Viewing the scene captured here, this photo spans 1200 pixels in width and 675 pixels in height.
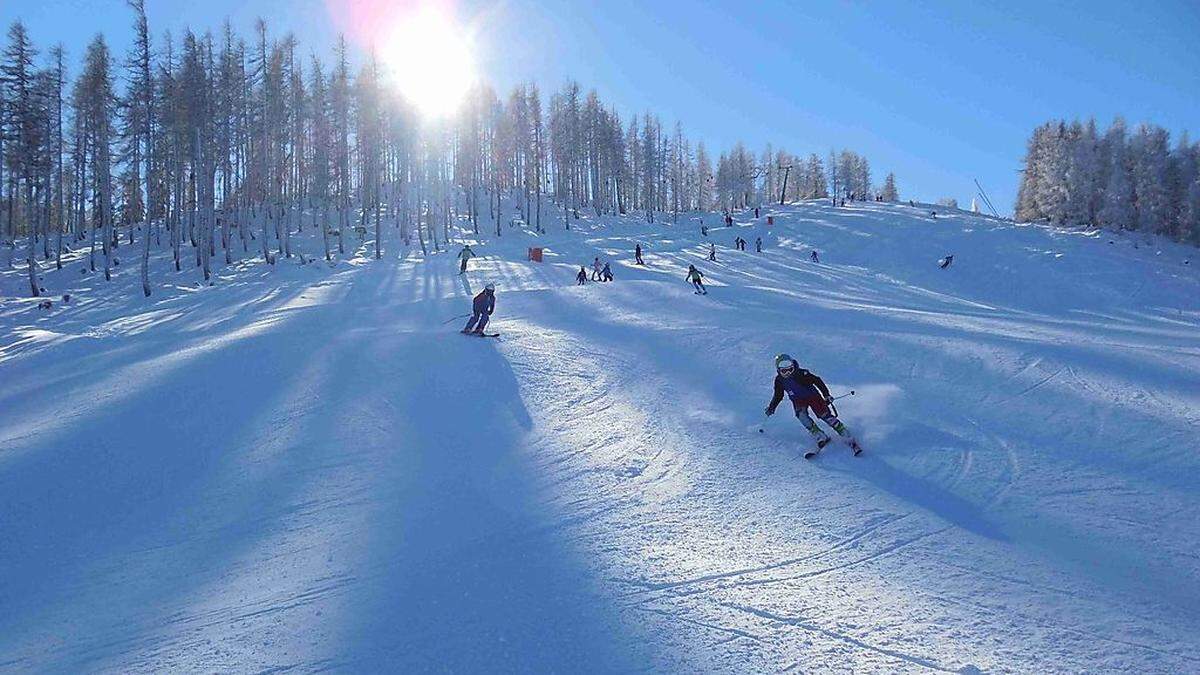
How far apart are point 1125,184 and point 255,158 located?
253 feet

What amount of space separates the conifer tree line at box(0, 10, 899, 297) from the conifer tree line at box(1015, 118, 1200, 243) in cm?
4122

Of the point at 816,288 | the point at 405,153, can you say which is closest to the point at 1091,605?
the point at 816,288

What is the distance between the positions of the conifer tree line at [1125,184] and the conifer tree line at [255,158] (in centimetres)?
4122

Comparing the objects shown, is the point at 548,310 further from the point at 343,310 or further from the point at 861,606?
the point at 861,606

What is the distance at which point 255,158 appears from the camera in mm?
50781

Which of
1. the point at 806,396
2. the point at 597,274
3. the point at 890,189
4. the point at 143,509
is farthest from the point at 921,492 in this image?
the point at 890,189

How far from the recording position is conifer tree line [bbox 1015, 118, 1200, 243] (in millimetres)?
64625

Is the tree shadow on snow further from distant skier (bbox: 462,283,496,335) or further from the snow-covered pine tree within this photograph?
the snow-covered pine tree

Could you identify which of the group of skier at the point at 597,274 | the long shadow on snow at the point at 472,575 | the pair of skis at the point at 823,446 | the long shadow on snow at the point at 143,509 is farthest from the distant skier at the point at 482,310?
the group of skier at the point at 597,274

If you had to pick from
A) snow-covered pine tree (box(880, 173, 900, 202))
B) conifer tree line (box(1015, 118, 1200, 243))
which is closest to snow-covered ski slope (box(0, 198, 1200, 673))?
conifer tree line (box(1015, 118, 1200, 243))

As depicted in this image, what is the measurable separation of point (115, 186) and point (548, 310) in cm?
4440

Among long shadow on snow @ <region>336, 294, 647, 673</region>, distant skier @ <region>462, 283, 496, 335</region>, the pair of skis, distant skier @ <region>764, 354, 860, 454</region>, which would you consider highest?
distant skier @ <region>462, 283, 496, 335</region>

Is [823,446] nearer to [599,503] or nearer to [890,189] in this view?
[599,503]

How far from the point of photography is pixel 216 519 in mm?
7309
